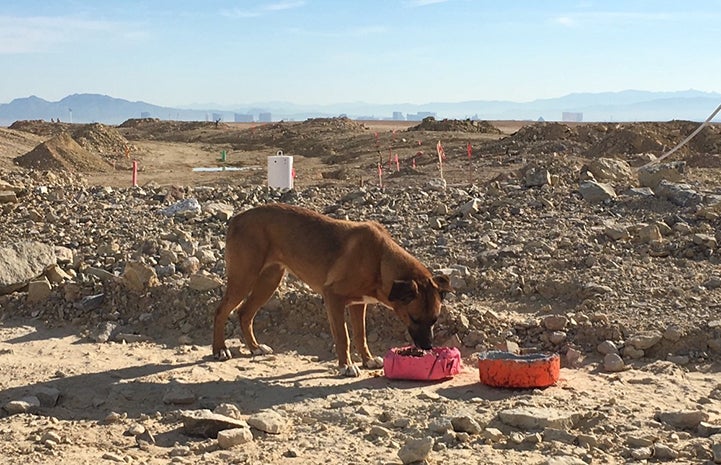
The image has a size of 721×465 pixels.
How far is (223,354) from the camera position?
962cm

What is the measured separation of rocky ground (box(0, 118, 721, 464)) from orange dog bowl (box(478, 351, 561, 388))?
10 centimetres

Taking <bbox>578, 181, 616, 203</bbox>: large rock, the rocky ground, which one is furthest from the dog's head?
<bbox>578, 181, 616, 203</bbox>: large rock

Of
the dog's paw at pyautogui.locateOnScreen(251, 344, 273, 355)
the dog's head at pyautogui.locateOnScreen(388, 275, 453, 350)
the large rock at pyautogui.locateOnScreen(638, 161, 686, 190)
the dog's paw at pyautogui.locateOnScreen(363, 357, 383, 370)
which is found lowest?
the dog's paw at pyautogui.locateOnScreen(251, 344, 273, 355)

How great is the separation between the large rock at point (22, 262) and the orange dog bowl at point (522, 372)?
591 centimetres

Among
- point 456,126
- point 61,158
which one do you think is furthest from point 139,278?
point 456,126

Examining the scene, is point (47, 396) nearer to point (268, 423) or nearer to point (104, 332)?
point (268, 423)

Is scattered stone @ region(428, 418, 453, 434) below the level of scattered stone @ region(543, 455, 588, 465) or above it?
below

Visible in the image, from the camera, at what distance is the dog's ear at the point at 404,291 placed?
28.3ft

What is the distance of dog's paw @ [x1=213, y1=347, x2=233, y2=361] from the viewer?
31.5 ft

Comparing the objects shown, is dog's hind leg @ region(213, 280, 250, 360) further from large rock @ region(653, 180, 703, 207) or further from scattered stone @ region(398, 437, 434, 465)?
large rock @ region(653, 180, 703, 207)

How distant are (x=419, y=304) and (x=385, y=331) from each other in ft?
5.62

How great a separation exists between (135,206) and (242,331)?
6.63m

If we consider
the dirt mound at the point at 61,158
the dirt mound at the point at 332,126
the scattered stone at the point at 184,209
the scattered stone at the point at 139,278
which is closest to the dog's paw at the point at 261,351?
the scattered stone at the point at 139,278

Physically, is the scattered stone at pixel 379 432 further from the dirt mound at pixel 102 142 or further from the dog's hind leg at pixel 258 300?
the dirt mound at pixel 102 142
